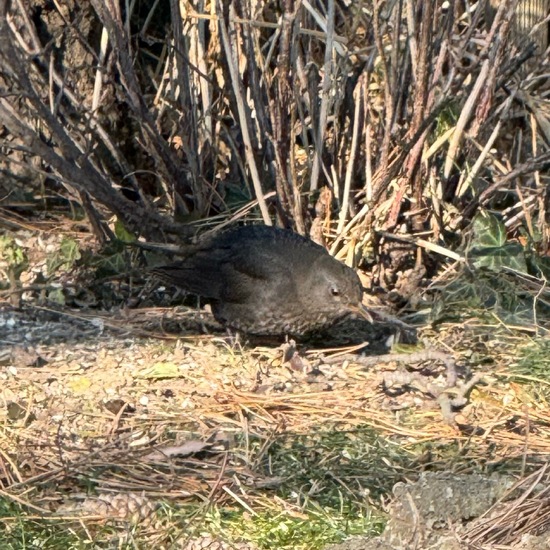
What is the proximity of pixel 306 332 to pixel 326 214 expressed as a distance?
0.72m

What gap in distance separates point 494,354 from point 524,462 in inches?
58.0

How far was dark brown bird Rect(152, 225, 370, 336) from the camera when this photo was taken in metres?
5.36

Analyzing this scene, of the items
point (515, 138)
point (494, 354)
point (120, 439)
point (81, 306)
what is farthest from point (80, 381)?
point (515, 138)

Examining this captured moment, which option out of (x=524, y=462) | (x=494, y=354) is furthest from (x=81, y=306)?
(x=524, y=462)

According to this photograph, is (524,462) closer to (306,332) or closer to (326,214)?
(306,332)

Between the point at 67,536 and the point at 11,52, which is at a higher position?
the point at 11,52

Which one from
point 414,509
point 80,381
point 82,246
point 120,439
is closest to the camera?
point 414,509

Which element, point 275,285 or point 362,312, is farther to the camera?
point 275,285

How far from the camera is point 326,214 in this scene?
595cm

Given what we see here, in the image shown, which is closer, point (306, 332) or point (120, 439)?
point (120, 439)

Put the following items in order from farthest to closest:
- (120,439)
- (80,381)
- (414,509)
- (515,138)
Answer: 1. (515,138)
2. (80,381)
3. (120,439)
4. (414,509)

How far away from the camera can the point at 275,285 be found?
5.46 metres

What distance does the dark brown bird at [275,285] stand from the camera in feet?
17.6

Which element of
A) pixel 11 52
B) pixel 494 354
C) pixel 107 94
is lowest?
pixel 494 354
